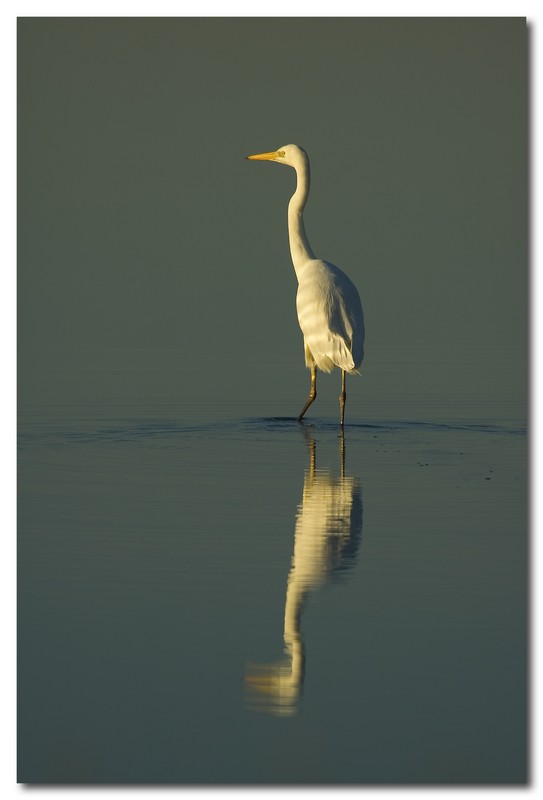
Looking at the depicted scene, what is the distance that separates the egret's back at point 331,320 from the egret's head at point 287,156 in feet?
6.76

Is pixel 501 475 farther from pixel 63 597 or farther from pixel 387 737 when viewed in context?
pixel 387 737

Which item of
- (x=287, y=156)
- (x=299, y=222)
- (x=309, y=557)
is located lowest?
(x=309, y=557)

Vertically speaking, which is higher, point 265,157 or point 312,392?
point 265,157

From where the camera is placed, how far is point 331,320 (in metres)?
14.2

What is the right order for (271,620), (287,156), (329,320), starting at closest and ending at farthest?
(271,620) → (329,320) → (287,156)

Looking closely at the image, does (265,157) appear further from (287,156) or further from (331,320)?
(331,320)

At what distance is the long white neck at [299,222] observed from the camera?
1556 centimetres

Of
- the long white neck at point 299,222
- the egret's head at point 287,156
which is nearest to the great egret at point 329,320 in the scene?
the long white neck at point 299,222

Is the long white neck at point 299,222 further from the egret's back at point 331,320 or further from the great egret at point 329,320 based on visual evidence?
the egret's back at point 331,320

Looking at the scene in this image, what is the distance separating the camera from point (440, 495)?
33.0 ft

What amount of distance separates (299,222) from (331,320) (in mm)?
1982

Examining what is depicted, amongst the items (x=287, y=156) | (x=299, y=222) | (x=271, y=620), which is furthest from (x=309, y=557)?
(x=287, y=156)

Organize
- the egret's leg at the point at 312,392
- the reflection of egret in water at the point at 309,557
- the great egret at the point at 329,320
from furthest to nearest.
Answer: the egret's leg at the point at 312,392, the great egret at the point at 329,320, the reflection of egret in water at the point at 309,557

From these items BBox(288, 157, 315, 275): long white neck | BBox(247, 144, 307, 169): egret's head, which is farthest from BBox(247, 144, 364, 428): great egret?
BBox(247, 144, 307, 169): egret's head
